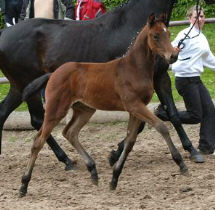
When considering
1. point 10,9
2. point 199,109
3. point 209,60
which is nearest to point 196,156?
point 199,109

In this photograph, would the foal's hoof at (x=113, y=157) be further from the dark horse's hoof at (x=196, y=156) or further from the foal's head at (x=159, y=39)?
the foal's head at (x=159, y=39)

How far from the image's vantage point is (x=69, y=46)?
8422 millimetres

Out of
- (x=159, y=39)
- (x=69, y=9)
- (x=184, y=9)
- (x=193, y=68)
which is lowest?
(x=184, y=9)

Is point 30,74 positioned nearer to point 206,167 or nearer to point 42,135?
point 42,135

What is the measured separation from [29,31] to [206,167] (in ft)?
8.06

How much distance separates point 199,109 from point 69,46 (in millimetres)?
1620

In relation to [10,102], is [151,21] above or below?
above

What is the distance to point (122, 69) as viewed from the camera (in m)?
7.15

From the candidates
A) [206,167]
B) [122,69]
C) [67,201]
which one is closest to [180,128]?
[206,167]

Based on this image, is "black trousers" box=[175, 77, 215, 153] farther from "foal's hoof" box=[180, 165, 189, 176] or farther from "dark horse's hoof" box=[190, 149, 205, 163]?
"foal's hoof" box=[180, 165, 189, 176]

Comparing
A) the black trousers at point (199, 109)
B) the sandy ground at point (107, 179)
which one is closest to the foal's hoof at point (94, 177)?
the sandy ground at point (107, 179)

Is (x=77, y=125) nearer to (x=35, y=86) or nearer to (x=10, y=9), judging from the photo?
A: (x=35, y=86)

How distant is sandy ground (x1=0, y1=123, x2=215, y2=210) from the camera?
6641mm

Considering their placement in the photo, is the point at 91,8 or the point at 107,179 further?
the point at 91,8
